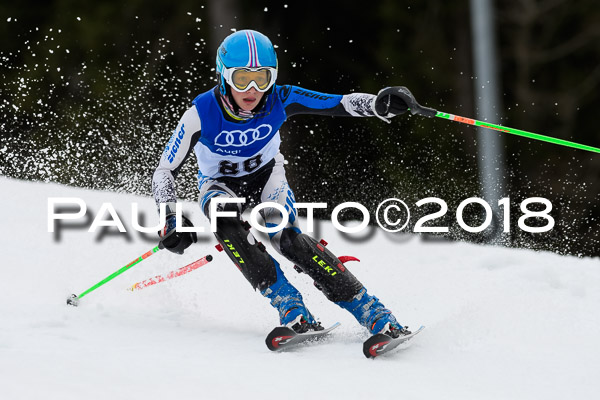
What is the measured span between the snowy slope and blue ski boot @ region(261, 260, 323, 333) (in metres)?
0.13

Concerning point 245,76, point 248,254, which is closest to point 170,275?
point 248,254

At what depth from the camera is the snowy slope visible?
326 centimetres

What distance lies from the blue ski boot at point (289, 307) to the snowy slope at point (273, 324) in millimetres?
133

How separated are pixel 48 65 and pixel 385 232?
1325 cm

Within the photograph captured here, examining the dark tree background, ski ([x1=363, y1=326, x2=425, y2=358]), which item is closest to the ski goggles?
ski ([x1=363, y1=326, x2=425, y2=358])

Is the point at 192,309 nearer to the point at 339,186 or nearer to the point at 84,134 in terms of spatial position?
the point at 339,186

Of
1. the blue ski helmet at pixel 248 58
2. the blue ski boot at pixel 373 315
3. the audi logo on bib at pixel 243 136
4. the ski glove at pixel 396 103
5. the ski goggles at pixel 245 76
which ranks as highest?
the blue ski helmet at pixel 248 58

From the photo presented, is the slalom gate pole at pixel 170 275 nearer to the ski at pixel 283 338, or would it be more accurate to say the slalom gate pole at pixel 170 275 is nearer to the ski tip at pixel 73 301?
the ski tip at pixel 73 301

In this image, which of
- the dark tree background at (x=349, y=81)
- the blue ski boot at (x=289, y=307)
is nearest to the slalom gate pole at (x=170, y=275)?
the blue ski boot at (x=289, y=307)

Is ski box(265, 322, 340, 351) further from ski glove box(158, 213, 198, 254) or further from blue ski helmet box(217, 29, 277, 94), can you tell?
blue ski helmet box(217, 29, 277, 94)

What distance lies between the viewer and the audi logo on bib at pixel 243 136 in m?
4.24

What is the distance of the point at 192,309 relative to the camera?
4785mm

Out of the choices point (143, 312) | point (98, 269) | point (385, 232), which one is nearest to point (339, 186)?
point (385, 232)

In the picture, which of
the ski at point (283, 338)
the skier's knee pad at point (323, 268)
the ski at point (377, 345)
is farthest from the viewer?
the skier's knee pad at point (323, 268)
